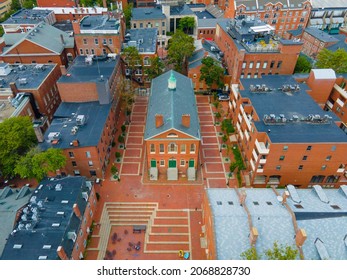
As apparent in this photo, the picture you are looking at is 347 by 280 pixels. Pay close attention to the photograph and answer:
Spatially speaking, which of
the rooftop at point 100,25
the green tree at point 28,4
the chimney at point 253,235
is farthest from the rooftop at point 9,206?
the green tree at point 28,4

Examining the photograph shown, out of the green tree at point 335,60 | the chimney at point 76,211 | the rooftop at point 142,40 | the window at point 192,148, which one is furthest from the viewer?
the rooftop at point 142,40

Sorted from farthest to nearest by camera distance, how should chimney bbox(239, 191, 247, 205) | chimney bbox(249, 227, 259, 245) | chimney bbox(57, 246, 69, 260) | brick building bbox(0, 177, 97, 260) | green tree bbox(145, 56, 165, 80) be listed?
green tree bbox(145, 56, 165, 80), chimney bbox(239, 191, 247, 205), brick building bbox(0, 177, 97, 260), chimney bbox(57, 246, 69, 260), chimney bbox(249, 227, 259, 245)

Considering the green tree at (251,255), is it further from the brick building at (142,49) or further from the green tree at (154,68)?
the brick building at (142,49)

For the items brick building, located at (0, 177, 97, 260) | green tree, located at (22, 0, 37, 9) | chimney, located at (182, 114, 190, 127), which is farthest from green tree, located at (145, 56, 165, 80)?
green tree, located at (22, 0, 37, 9)

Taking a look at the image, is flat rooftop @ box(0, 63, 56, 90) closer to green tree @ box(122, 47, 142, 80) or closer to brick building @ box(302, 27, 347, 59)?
green tree @ box(122, 47, 142, 80)

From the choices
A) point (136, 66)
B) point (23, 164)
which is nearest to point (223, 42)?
point (136, 66)

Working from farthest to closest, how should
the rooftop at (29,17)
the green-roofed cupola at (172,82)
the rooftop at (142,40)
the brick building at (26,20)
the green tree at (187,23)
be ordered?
the green tree at (187,23) → the rooftop at (29,17) → the brick building at (26,20) → the rooftop at (142,40) → the green-roofed cupola at (172,82)

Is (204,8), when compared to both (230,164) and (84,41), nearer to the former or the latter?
(84,41)
